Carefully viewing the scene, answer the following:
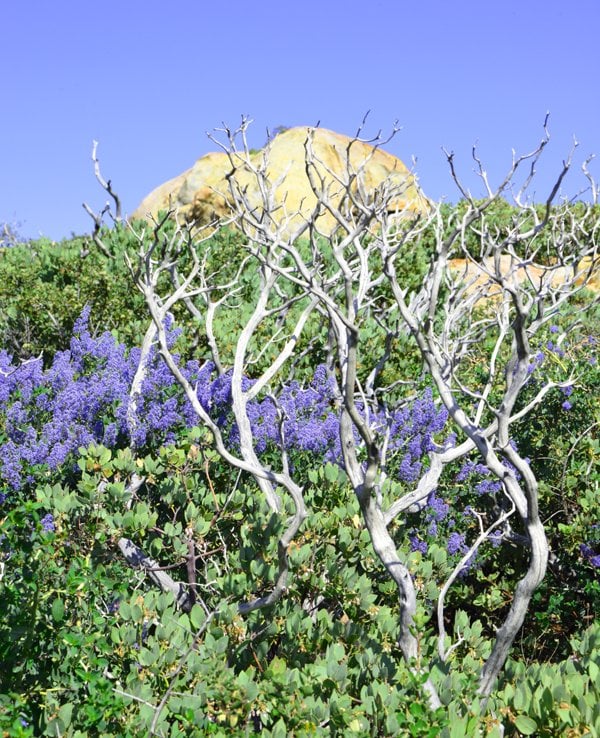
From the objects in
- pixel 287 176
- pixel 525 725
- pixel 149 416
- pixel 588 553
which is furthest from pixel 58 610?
pixel 287 176

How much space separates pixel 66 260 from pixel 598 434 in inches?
203

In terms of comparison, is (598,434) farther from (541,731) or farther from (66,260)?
(66,260)

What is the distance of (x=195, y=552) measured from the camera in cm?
414

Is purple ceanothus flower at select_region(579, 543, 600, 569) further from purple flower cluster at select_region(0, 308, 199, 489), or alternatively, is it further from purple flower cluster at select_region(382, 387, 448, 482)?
purple flower cluster at select_region(0, 308, 199, 489)

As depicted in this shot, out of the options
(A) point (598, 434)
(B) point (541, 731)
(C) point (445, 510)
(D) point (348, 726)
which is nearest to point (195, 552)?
(C) point (445, 510)

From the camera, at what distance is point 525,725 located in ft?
9.04

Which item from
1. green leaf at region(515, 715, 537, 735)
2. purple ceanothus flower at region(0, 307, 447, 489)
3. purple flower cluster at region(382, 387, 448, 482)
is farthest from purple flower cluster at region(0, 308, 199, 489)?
green leaf at region(515, 715, 537, 735)

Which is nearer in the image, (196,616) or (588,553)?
(196,616)

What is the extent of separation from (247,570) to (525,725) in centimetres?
132

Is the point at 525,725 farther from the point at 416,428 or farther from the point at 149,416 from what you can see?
the point at 149,416

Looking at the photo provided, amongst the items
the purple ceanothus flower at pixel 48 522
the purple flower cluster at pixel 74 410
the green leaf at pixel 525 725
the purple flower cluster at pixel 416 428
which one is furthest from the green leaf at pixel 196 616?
the purple flower cluster at pixel 416 428

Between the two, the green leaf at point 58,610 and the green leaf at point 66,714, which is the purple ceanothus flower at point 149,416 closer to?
the green leaf at point 58,610

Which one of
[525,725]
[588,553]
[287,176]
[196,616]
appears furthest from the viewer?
[287,176]

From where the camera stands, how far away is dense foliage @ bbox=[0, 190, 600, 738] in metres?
2.81
